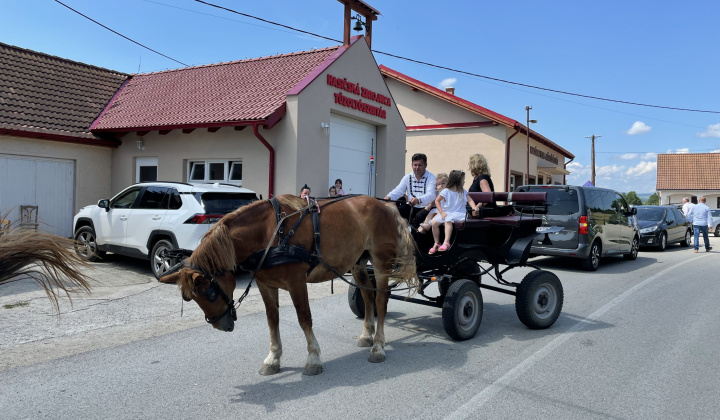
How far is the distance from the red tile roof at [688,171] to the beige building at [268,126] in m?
39.0

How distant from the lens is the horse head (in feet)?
12.4

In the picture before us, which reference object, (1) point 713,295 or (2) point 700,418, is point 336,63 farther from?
(2) point 700,418

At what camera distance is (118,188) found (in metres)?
14.4

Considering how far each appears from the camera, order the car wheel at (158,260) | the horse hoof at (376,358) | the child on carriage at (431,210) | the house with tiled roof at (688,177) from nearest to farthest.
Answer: the horse hoof at (376,358)
the child on carriage at (431,210)
the car wheel at (158,260)
the house with tiled roof at (688,177)

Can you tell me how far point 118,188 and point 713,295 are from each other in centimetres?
1434

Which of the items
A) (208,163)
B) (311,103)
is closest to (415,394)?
(311,103)

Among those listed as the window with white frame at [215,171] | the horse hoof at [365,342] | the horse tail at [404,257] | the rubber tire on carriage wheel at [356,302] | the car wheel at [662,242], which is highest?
the window with white frame at [215,171]

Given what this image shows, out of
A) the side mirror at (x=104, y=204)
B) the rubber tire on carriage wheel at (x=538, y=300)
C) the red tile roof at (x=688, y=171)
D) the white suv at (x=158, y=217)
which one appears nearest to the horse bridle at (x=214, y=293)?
the rubber tire on carriage wheel at (x=538, y=300)

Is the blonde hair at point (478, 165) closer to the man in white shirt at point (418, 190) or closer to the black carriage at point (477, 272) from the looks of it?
the black carriage at point (477, 272)

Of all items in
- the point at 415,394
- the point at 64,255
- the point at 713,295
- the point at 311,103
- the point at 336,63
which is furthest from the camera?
the point at 336,63

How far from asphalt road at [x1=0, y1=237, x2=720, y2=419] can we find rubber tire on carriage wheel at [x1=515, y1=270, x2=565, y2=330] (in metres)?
0.18

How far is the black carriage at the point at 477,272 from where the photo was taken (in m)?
Result: 5.48

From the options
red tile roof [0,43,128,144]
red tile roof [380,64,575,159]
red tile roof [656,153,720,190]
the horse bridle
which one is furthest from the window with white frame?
red tile roof [656,153,720,190]

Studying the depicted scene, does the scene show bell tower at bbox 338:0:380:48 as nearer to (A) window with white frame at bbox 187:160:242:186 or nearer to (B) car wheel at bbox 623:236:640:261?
(A) window with white frame at bbox 187:160:242:186
